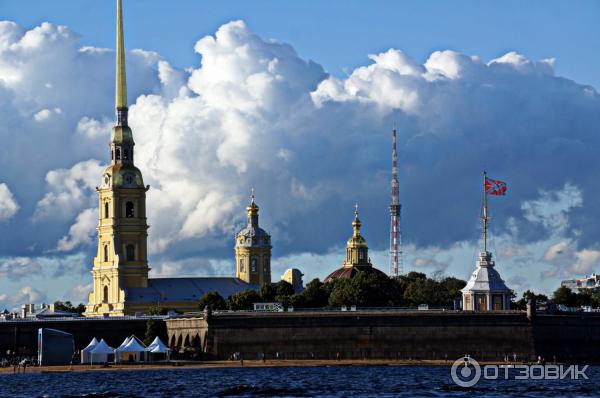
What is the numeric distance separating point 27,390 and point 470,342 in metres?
56.2

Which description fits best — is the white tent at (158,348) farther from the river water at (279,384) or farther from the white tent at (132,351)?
the river water at (279,384)

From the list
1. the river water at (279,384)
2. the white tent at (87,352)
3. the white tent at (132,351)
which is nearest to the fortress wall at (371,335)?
the river water at (279,384)

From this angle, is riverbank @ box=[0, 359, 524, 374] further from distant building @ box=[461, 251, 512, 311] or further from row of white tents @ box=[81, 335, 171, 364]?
distant building @ box=[461, 251, 512, 311]

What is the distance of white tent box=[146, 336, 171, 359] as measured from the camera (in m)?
182

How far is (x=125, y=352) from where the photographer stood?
182m

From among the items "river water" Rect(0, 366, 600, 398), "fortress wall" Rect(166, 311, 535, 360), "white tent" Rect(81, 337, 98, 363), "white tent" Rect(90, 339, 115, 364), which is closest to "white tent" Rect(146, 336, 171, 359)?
"white tent" Rect(90, 339, 115, 364)

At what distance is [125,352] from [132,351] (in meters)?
1.96

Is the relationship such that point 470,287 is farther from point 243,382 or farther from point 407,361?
point 243,382

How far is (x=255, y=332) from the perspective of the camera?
190875mm

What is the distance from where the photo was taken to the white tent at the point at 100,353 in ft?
596

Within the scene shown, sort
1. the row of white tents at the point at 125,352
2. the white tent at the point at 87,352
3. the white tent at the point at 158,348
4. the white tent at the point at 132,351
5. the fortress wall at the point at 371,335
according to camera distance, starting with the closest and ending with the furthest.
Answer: the white tent at the point at 132,351 → the row of white tents at the point at 125,352 → the white tent at the point at 158,348 → the white tent at the point at 87,352 → the fortress wall at the point at 371,335

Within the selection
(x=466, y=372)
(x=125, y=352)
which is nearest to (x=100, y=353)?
(x=125, y=352)

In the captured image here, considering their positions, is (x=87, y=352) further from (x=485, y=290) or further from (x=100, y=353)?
(x=485, y=290)

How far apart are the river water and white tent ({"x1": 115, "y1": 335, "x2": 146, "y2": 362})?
767 cm
